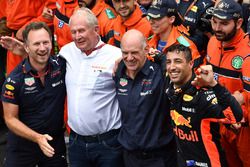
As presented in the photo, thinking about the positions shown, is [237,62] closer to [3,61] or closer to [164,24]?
[164,24]

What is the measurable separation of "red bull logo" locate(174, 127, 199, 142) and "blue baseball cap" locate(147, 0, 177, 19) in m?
1.55

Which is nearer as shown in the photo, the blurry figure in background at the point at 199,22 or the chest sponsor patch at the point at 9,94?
the chest sponsor patch at the point at 9,94

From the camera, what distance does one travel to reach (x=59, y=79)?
14.6 feet

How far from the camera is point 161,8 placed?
4.96 m

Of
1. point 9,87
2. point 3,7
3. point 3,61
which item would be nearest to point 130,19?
point 9,87

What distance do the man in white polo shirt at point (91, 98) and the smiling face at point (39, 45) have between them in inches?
10.2

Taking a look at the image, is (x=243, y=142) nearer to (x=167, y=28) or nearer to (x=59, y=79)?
(x=167, y=28)

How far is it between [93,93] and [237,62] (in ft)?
4.74

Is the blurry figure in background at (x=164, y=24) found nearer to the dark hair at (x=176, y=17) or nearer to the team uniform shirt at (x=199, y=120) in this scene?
the dark hair at (x=176, y=17)

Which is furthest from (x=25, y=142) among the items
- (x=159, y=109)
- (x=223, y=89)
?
(x=223, y=89)

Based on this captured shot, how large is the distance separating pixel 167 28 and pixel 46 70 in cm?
140

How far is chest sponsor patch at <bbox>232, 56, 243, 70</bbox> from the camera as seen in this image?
4504mm

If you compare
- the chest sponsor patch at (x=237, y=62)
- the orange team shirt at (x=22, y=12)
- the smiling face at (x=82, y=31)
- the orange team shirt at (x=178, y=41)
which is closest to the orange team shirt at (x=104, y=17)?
the orange team shirt at (x=178, y=41)

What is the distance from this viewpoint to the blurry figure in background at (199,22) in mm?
5418
